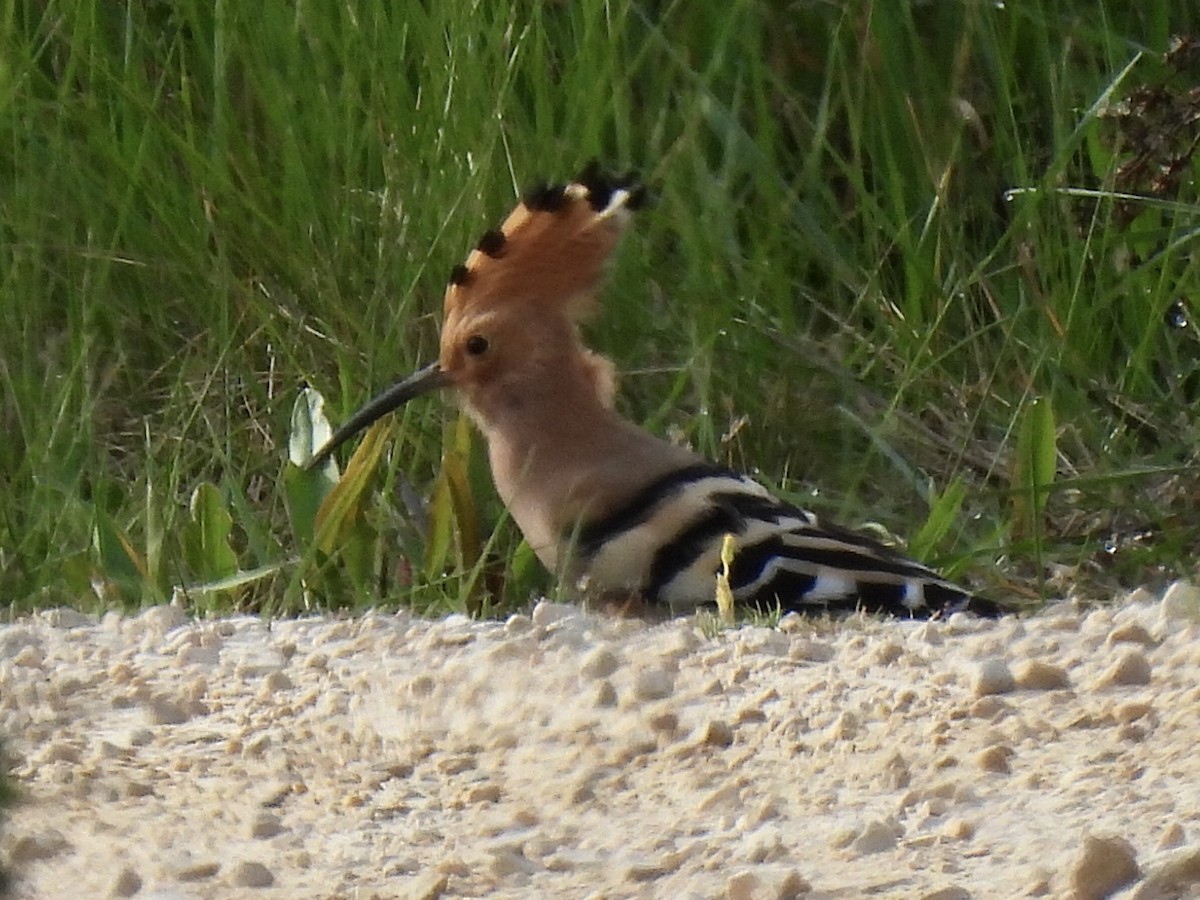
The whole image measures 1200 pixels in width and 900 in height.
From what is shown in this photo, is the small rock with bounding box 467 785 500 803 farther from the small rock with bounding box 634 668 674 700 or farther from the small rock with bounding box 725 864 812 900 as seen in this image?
the small rock with bounding box 725 864 812 900

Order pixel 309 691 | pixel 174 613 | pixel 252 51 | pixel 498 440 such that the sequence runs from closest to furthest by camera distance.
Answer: pixel 309 691, pixel 174 613, pixel 498 440, pixel 252 51

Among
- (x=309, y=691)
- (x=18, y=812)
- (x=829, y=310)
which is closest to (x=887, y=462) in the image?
(x=829, y=310)

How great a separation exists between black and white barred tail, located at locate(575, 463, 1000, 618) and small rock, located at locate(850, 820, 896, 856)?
40.7 inches

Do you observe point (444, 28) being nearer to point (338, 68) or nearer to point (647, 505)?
point (338, 68)

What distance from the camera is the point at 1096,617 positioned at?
7.60 ft

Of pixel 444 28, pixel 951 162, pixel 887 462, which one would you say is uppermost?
pixel 444 28

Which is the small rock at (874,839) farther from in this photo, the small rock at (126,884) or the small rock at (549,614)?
the small rock at (549,614)

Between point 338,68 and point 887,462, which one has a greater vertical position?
point 338,68

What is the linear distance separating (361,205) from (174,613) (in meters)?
1.43

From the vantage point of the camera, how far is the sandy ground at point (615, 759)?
1.78 meters

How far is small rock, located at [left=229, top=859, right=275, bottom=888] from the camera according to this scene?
182cm

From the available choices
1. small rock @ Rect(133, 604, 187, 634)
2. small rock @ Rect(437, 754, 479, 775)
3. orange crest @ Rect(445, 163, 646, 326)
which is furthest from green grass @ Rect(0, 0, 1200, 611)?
small rock @ Rect(437, 754, 479, 775)

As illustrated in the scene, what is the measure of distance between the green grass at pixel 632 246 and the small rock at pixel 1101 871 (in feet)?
5.90

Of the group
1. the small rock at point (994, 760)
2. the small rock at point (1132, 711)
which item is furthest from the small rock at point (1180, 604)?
the small rock at point (994, 760)
